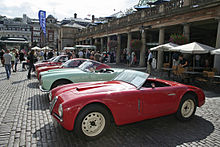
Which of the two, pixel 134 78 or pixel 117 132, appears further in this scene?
pixel 134 78

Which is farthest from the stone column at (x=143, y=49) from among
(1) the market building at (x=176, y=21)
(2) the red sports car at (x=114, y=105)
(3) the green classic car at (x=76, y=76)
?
(2) the red sports car at (x=114, y=105)

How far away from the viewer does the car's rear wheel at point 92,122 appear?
313cm

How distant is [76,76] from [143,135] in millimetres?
3521

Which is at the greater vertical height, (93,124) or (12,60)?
(12,60)

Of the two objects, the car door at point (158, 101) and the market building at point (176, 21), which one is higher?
the market building at point (176, 21)

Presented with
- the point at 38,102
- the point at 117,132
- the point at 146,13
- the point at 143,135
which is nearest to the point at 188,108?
the point at 143,135

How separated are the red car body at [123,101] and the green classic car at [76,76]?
2411mm

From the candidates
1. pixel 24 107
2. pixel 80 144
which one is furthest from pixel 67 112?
pixel 24 107

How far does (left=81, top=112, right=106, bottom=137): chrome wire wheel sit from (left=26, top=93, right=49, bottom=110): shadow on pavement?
252 centimetres

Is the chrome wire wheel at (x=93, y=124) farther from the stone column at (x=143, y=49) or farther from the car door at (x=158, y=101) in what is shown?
the stone column at (x=143, y=49)

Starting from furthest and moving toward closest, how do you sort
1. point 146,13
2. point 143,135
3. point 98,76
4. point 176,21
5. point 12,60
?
1. point 146,13
2. point 176,21
3. point 12,60
4. point 98,76
5. point 143,135

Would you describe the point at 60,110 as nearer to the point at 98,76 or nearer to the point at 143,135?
the point at 143,135

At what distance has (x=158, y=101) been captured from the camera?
3.84 m

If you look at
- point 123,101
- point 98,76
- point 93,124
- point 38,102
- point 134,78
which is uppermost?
point 134,78
